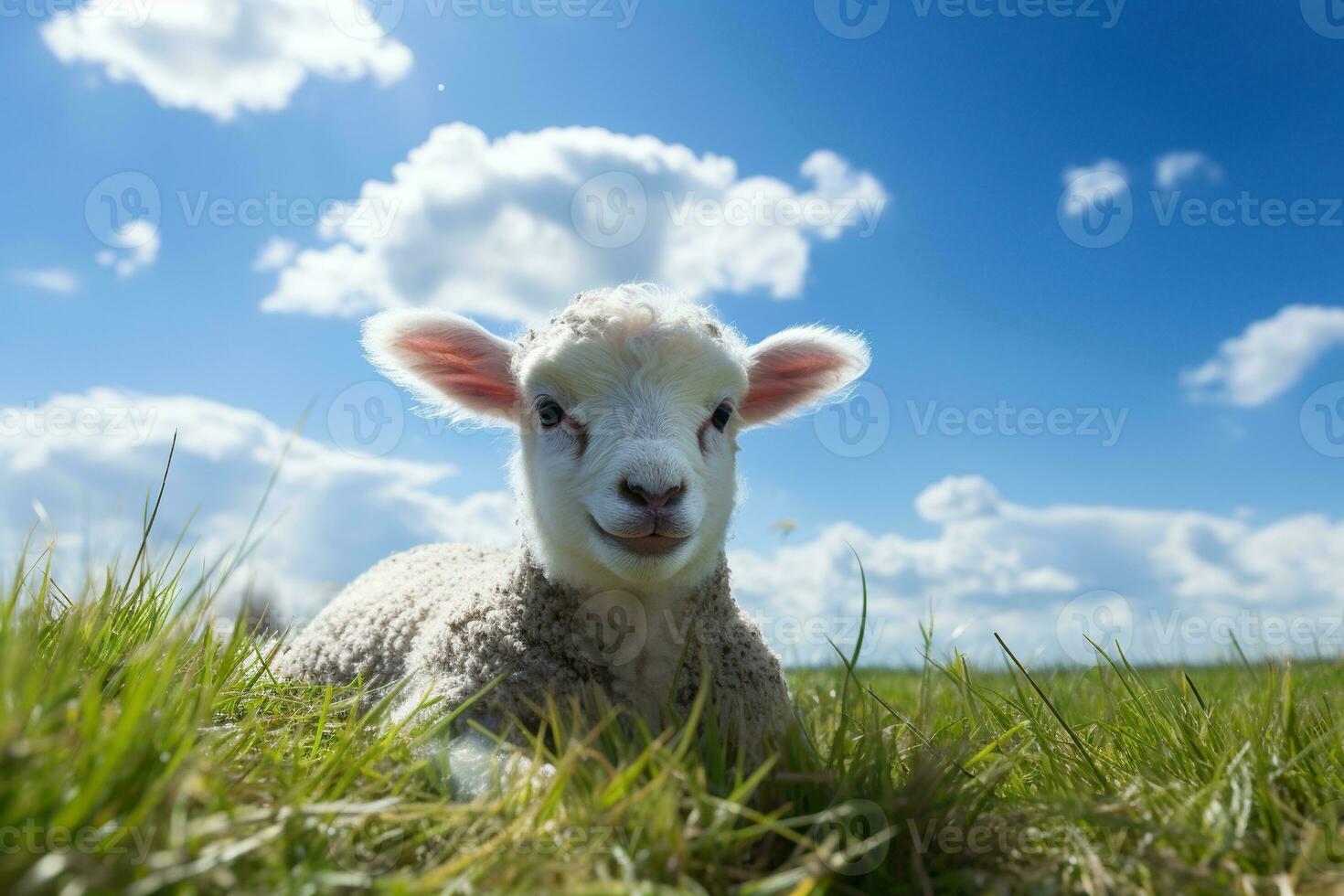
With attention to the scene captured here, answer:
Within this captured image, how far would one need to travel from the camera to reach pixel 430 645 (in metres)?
3.92

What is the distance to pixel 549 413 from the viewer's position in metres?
3.98

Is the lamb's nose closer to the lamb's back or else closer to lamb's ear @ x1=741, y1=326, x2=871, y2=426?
the lamb's back

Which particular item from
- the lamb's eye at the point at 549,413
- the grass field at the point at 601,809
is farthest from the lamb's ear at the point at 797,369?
the grass field at the point at 601,809

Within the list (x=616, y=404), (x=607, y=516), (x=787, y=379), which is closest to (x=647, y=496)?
(x=607, y=516)

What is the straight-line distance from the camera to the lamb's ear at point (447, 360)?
14.3 ft

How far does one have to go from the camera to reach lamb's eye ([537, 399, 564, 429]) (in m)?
3.96

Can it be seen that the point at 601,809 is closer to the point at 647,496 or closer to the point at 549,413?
Answer: the point at 647,496

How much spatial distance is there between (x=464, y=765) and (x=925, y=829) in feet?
4.60

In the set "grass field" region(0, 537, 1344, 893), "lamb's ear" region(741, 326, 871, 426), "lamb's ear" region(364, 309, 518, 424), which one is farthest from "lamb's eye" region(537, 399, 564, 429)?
"grass field" region(0, 537, 1344, 893)

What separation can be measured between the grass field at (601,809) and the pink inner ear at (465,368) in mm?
1861

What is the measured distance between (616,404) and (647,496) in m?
0.58

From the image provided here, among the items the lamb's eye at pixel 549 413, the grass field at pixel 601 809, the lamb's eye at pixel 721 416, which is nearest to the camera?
the grass field at pixel 601 809

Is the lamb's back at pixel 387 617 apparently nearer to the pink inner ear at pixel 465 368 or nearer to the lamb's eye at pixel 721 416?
the pink inner ear at pixel 465 368

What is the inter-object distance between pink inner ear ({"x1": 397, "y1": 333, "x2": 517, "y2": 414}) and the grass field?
186cm
